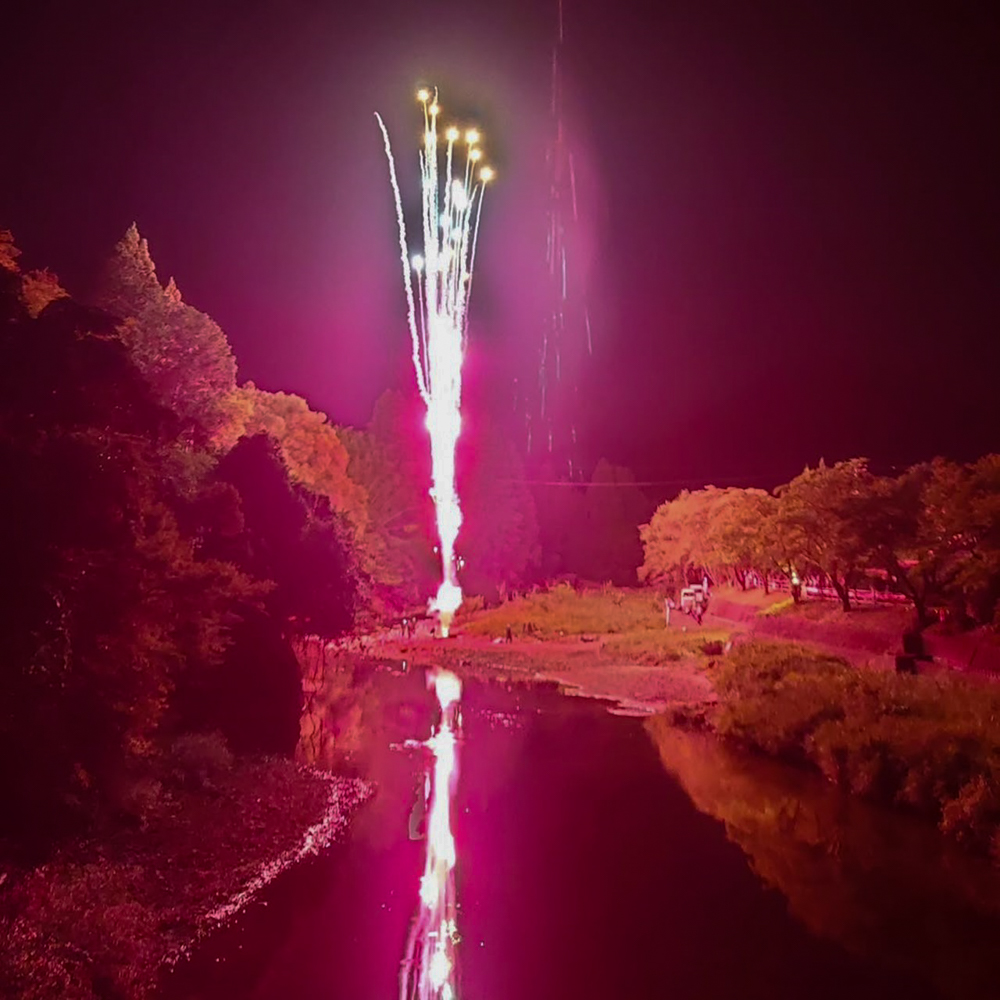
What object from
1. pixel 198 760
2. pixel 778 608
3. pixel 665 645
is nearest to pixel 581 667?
pixel 665 645

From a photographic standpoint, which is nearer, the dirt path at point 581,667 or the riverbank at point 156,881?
the riverbank at point 156,881

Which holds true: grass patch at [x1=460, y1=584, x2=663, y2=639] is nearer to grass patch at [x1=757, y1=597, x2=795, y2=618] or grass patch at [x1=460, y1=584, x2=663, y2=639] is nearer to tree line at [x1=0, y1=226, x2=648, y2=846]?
grass patch at [x1=757, y1=597, x2=795, y2=618]

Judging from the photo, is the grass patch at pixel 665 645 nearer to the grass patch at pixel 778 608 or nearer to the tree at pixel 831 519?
the grass patch at pixel 778 608

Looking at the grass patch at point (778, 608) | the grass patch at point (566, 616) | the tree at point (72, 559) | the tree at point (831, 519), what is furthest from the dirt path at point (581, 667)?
the tree at point (72, 559)

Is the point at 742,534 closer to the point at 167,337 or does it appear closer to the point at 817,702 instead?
the point at 817,702

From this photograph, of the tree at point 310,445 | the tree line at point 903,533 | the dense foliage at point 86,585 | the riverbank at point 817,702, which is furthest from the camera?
the tree at point 310,445

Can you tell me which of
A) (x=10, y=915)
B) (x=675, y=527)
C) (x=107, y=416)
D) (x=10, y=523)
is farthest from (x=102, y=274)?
(x=675, y=527)

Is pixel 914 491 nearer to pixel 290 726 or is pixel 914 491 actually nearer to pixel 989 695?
pixel 989 695
